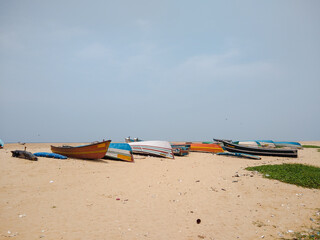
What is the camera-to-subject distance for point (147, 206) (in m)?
6.70

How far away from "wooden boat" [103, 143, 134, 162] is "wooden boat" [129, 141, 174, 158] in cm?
430

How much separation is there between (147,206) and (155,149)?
13.7 meters

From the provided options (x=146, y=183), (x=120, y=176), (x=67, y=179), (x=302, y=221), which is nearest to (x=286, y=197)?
(x=302, y=221)

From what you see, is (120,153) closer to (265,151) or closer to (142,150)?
(142,150)

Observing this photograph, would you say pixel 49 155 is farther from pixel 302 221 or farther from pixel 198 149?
pixel 198 149

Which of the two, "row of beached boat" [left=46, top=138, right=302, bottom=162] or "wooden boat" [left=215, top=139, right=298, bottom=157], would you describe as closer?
"row of beached boat" [left=46, top=138, right=302, bottom=162]

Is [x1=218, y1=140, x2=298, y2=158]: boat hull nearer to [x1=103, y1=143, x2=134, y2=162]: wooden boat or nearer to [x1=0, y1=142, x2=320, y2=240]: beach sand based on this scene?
[x1=0, y1=142, x2=320, y2=240]: beach sand

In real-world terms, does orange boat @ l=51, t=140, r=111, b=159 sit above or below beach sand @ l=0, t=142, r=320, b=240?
above

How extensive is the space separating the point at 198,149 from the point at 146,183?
64.6 feet

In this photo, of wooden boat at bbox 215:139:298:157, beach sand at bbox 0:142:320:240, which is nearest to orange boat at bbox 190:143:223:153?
wooden boat at bbox 215:139:298:157

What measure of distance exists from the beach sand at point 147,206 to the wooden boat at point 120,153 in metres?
5.69

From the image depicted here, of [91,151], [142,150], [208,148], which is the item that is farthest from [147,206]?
[208,148]

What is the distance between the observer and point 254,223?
5.57 meters

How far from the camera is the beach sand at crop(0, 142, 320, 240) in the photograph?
5.04 meters
